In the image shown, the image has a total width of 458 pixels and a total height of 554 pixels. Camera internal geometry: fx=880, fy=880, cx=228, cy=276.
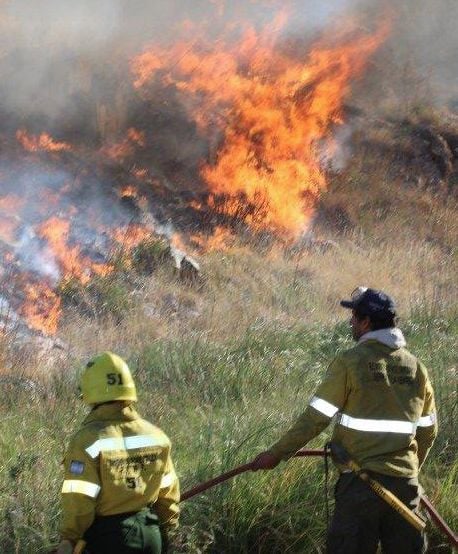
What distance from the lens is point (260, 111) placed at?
15.8 m

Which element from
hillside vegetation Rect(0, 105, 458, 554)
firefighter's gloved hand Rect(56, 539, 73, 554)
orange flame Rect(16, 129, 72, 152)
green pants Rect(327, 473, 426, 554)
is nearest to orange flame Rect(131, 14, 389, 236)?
hillside vegetation Rect(0, 105, 458, 554)

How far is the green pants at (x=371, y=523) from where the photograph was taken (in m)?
4.38

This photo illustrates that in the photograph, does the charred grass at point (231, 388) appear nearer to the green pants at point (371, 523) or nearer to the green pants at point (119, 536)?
the green pants at point (371, 523)

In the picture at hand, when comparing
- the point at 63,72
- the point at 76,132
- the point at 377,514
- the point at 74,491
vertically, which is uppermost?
the point at 63,72

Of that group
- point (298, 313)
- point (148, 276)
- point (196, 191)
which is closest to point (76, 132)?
point (196, 191)

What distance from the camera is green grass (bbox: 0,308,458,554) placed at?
201 inches

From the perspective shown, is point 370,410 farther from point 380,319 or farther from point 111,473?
point 111,473

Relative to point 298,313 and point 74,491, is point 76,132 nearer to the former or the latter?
point 298,313

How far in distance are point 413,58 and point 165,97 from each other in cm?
877

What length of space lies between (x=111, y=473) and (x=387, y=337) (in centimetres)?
156

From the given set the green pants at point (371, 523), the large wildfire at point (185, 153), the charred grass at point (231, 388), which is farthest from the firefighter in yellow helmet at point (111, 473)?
the large wildfire at point (185, 153)

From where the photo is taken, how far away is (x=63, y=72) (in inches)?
563

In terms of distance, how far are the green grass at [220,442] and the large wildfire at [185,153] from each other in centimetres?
388

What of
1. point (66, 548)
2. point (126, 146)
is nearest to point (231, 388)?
point (66, 548)
